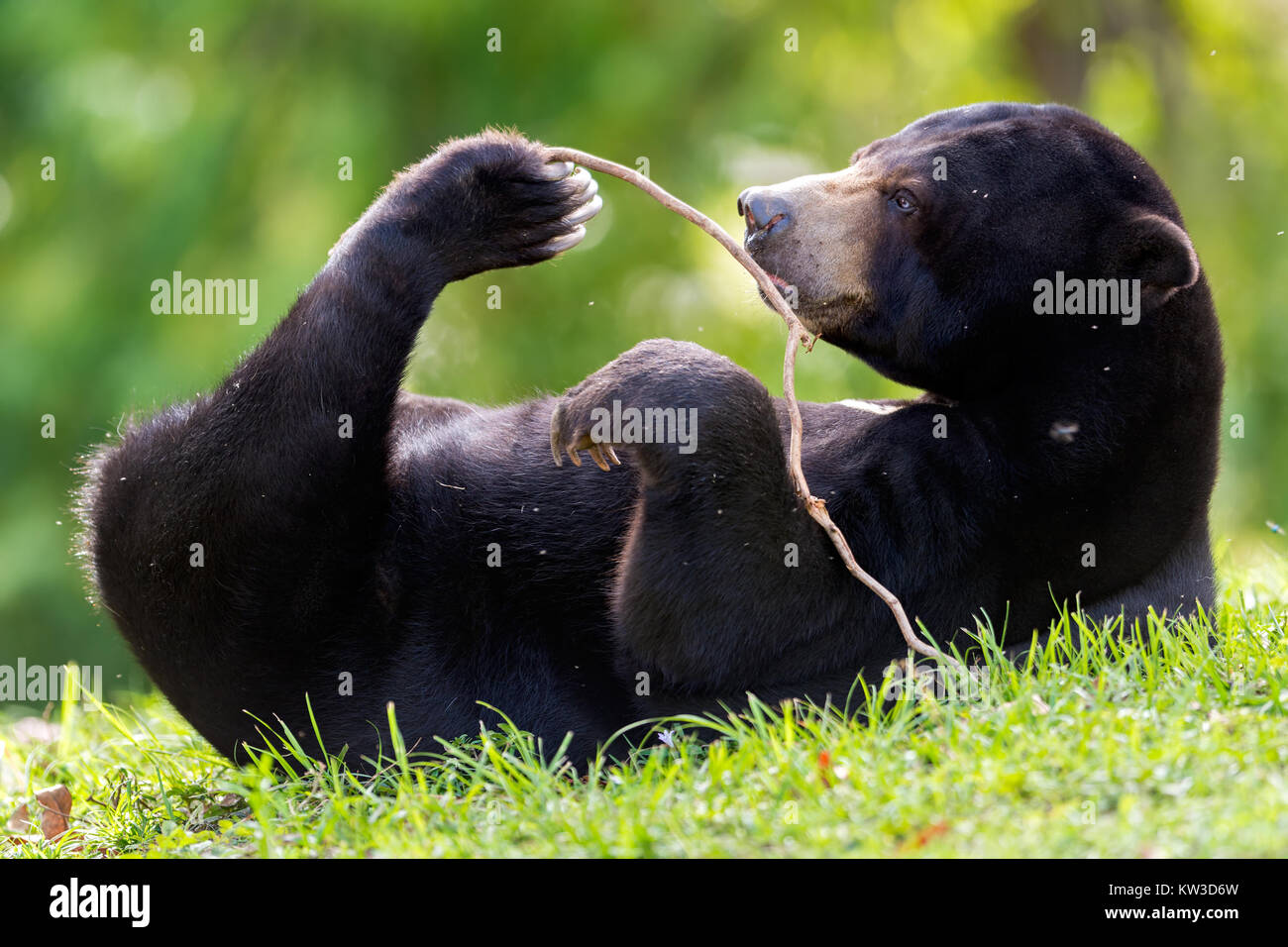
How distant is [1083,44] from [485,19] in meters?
4.71

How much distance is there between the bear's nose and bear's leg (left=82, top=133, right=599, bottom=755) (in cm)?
96

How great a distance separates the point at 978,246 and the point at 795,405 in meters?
0.76

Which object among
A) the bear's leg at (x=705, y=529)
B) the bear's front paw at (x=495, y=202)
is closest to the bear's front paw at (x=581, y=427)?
the bear's leg at (x=705, y=529)

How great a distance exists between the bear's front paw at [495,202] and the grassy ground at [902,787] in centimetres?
149

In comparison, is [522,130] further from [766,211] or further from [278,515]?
[278,515]

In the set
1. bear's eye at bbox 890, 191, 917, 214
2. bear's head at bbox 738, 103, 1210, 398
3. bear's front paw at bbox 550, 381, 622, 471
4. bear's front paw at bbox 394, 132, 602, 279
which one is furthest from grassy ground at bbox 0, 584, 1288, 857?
bear's front paw at bbox 394, 132, 602, 279

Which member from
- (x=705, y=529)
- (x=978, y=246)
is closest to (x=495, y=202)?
(x=705, y=529)

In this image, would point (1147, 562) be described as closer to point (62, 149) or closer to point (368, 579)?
point (368, 579)

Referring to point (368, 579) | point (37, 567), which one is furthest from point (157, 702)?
point (37, 567)

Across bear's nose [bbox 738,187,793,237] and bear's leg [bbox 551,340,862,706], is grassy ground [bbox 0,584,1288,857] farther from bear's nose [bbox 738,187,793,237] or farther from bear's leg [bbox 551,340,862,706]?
bear's nose [bbox 738,187,793,237]

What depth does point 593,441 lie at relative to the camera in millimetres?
3508

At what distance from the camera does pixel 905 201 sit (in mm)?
3939

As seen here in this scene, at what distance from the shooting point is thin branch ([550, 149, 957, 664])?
134 inches

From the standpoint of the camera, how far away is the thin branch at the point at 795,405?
3.40 meters
